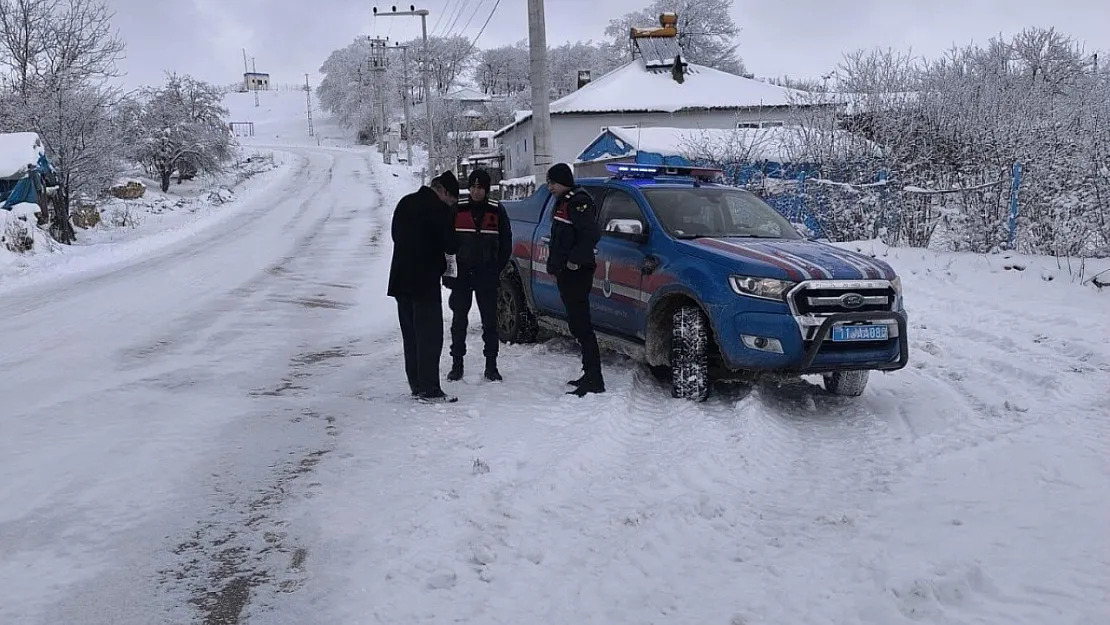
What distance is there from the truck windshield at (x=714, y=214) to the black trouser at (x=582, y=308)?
0.84 meters

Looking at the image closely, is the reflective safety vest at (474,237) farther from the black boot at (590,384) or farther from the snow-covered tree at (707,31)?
the snow-covered tree at (707,31)

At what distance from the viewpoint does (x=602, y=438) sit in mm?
5223

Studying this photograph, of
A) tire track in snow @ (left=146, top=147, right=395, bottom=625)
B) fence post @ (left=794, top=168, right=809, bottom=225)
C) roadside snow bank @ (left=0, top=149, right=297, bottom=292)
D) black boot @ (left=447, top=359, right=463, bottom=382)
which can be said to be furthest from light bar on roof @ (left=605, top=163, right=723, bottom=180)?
roadside snow bank @ (left=0, top=149, right=297, bottom=292)

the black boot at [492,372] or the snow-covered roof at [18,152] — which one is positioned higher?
the snow-covered roof at [18,152]

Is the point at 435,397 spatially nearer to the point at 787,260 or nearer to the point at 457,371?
the point at 457,371

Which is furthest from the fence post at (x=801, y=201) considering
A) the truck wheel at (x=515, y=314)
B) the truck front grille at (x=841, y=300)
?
the truck front grille at (x=841, y=300)

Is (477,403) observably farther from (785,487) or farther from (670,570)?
(670,570)

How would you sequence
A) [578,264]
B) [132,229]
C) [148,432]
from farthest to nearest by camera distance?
[132,229] → [578,264] → [148,432]

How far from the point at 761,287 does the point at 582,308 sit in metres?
1.55

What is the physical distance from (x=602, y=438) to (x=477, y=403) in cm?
133

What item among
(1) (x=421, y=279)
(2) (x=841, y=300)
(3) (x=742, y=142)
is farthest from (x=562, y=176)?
(3) (x=742, y=142)

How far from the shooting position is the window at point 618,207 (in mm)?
7057

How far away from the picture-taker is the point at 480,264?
6.88 metres

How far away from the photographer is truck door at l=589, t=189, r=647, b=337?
6.67m
